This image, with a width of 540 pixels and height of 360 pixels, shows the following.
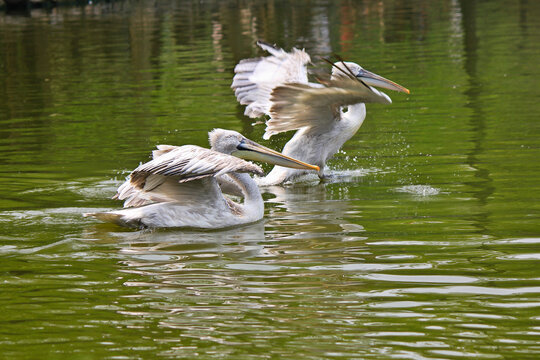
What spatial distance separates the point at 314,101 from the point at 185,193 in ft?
6.49

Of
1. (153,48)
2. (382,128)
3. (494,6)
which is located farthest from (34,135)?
(494,6)

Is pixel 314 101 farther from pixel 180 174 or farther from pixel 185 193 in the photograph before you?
pixel 180 174

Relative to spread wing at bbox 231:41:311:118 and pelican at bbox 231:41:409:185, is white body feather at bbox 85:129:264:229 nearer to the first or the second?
pelican at bbox 231:41:409:185

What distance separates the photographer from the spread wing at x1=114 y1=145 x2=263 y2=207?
19.5 ft

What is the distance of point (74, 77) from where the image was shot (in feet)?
55.2

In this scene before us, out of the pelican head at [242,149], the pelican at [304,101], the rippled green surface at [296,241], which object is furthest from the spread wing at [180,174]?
the pelican at [304,101]

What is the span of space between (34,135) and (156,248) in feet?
17.4

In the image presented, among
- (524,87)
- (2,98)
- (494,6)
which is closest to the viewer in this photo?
(524,87)

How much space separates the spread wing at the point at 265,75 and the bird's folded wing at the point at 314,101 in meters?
0.51

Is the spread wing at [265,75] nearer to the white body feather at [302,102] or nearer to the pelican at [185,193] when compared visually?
the white body feather at [302,102]

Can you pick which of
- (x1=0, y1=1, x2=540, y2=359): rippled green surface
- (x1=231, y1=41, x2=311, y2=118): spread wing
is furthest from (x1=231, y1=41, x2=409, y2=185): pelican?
(x1=0, y1=1, x2=540, y2=359): rippled green surface

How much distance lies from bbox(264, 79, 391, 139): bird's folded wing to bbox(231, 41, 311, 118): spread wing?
51cm

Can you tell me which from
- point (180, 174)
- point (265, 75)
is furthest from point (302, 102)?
point (180, 174)

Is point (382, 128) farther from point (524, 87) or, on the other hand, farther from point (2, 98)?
point (2, 98)
